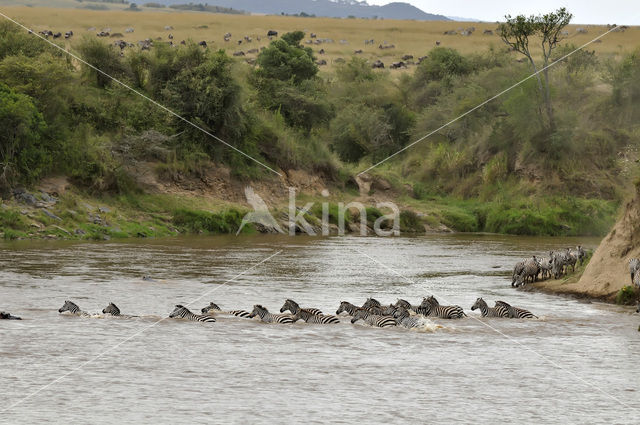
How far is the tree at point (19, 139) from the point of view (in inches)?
1467

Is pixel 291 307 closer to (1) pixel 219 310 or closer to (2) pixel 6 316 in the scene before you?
(1) pixel 219 310

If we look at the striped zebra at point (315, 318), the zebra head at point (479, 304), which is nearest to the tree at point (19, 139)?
the striped zebra at point (315, 318)

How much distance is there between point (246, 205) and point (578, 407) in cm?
3645

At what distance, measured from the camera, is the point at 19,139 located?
38344 millimetres

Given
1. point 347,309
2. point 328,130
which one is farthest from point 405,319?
point 328,130

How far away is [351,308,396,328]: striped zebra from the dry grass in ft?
251

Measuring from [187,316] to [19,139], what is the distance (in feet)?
78.3

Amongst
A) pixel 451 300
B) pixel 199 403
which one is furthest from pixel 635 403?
pixel 451 300

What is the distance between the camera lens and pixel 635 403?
11273 mm

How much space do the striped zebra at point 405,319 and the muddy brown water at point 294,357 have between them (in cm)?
28

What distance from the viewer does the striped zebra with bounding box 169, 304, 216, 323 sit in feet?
55.5

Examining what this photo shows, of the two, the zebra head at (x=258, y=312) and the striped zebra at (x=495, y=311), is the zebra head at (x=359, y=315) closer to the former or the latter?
the zebra head at (x=258, y=312)

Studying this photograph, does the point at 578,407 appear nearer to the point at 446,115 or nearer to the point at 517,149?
the point at 517,149

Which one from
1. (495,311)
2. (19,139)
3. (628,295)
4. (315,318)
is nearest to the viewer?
(315,318)
